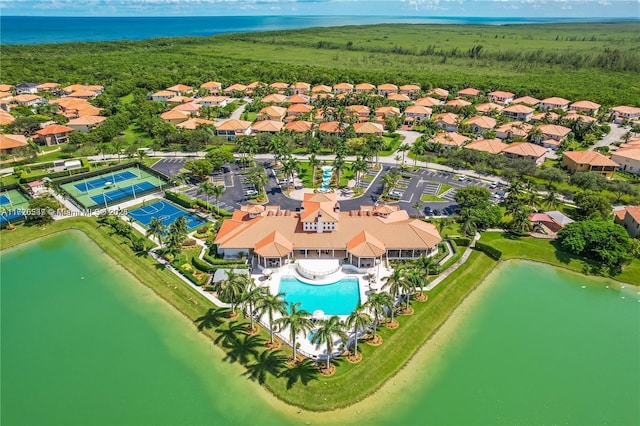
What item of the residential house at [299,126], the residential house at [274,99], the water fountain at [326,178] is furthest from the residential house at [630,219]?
the residential house at [274,99]

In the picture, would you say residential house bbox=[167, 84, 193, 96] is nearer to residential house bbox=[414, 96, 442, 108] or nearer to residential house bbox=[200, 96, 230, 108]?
residential house bbox=[200, 96, 230, 108]

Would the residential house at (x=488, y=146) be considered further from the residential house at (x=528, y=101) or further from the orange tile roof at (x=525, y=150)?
the residential house at (x=528, y=101)

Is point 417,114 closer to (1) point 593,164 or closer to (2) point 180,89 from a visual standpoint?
(1) point 593,164

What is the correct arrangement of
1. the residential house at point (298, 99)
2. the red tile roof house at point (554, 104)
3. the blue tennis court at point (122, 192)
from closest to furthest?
1. the blue tennis court at point (122, 192)
2. the red tile roof house at point (554, 104)
3. the residential house at point (298, 99)

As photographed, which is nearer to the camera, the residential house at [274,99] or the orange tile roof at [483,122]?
the orange tile roof at [483,122]

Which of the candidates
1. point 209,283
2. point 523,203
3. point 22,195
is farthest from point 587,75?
point 22,195

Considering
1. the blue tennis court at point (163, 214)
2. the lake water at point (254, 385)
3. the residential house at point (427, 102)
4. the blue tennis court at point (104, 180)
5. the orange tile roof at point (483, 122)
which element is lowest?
the lake water at point (254, 385)
